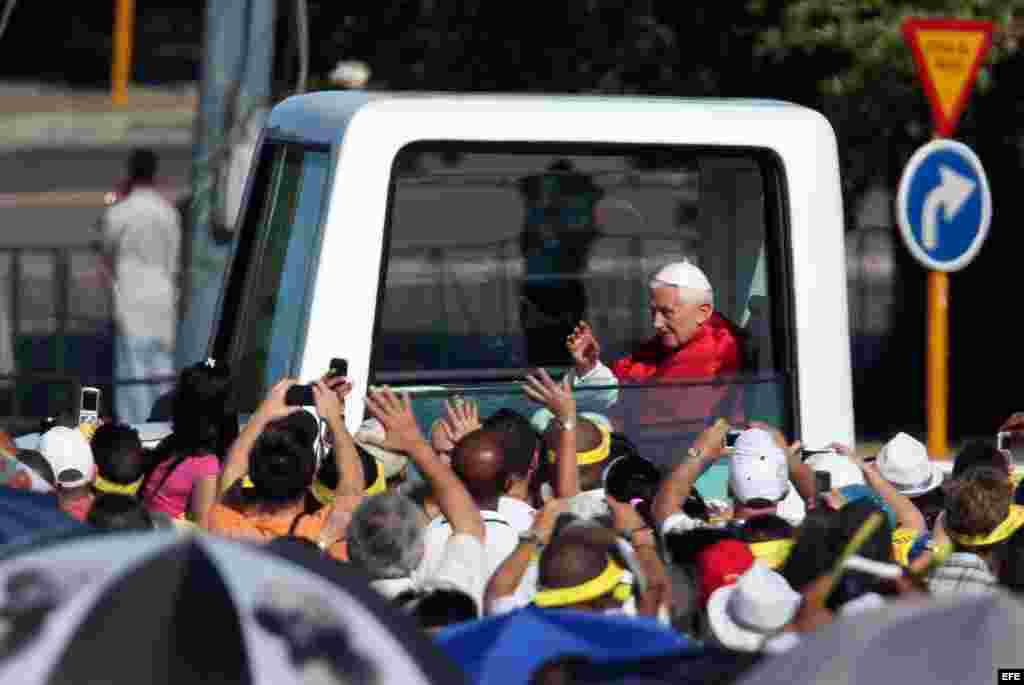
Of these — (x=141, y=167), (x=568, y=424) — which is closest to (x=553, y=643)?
(x=568, y=424)

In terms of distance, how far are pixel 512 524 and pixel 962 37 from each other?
588cm

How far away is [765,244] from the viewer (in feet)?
21.1

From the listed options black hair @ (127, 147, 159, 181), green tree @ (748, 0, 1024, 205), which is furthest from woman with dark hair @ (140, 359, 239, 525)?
black hair @ (127, 147, 159, 181)

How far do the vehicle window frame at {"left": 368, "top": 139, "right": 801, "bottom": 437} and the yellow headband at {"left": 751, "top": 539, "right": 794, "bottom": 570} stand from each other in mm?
1149

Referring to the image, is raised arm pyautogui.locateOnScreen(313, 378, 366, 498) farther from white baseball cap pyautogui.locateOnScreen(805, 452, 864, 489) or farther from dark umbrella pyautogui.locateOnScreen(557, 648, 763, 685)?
dark umbrella pyautogui.locateOnScreen(557, 648, 763, 685)

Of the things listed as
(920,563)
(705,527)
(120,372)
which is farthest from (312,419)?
(120,372)

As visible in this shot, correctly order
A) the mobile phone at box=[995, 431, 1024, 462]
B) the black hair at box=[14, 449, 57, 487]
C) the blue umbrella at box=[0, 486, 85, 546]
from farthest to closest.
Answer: the mobile phone at box=[995, 431, 1024, 462] → the black hair at box=[14, 449, 57, 487] → the blue umbrella at box=[0, 486, 85, 546]

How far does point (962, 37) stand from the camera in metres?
10.8

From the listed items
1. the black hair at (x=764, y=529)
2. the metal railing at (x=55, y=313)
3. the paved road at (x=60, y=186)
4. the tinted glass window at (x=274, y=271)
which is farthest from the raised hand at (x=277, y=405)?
the paved road at (x=60, y=186)

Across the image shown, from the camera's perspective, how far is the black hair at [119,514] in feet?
16.4

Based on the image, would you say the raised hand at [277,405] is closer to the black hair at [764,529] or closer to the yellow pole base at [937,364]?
→ the black hair at [764,529]

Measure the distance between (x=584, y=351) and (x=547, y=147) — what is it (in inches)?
23.2

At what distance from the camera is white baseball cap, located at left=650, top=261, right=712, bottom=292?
6391mm

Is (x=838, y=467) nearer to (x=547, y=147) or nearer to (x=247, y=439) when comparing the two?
(x=547, y=147)
